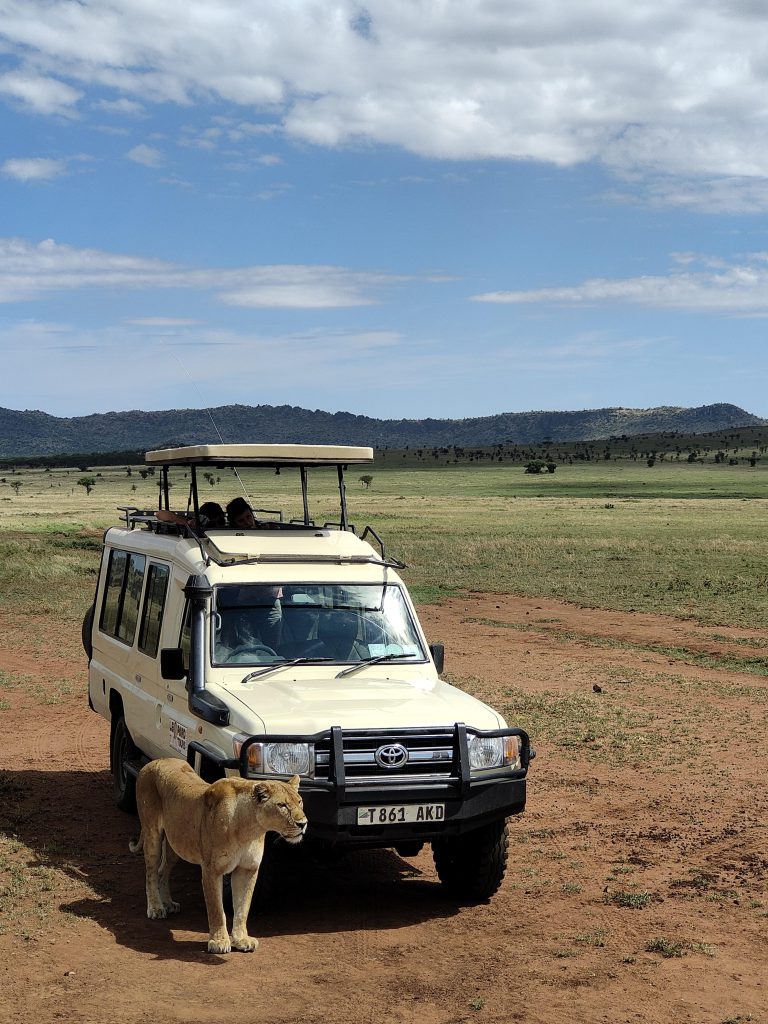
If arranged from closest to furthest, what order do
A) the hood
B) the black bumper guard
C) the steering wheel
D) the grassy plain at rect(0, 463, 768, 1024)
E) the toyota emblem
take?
the grassy plain at rect(0, 463, 768, 1024), the black bumper guard, the toyota emblem, the hood, the steering wheel

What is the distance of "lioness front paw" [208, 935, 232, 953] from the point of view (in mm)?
6465

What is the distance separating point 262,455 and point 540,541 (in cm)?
2948

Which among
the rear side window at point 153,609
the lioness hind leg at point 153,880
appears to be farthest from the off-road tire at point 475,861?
the rear side window at point 153,609

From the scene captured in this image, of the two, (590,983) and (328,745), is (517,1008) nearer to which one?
(590,983)

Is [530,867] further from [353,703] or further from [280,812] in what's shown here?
[280,812]

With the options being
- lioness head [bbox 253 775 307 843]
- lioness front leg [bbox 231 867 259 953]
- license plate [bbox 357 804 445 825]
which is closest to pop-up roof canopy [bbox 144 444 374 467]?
license plate [bbox 357 804 445 825]

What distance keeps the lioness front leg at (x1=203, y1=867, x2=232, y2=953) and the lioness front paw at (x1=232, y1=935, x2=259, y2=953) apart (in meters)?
0.05

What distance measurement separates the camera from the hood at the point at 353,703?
7016 millimetres

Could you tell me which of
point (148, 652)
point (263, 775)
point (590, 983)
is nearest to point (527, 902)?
point (590, 983)

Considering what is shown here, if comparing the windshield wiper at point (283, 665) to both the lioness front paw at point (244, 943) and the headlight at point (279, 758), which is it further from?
the lioness front paw at point (244, 943)

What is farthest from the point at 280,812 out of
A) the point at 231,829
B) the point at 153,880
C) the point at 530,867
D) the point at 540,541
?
the point at 540,541

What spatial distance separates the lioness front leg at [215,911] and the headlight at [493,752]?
158cm

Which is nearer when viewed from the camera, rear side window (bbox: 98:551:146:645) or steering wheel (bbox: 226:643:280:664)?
steering wheel (bbox: 226:643:280:664)

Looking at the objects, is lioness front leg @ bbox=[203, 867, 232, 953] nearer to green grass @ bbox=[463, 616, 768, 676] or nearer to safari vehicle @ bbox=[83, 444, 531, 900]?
safari vehicle @ bbox=[83, 444, 531, 900]
